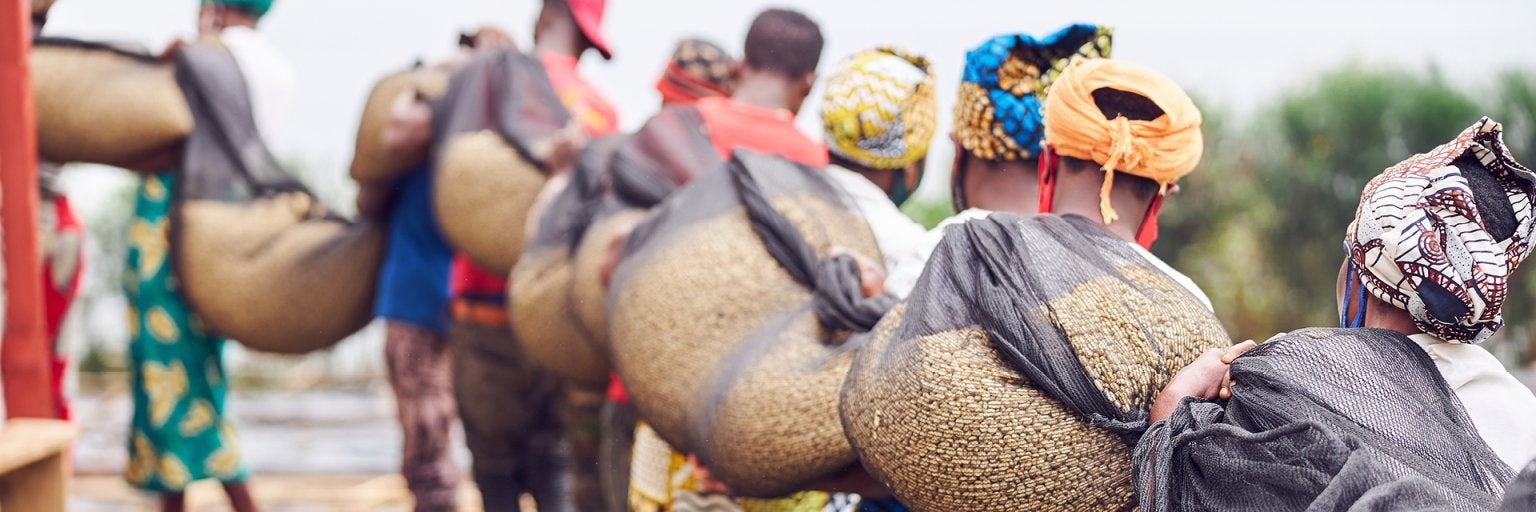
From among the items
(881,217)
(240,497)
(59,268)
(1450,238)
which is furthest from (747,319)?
(240,497)

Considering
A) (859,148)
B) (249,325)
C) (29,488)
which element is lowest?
(249,325)

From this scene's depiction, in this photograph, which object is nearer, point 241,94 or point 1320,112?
point 241,94

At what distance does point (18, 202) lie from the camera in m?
2.88

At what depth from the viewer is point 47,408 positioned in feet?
9.98

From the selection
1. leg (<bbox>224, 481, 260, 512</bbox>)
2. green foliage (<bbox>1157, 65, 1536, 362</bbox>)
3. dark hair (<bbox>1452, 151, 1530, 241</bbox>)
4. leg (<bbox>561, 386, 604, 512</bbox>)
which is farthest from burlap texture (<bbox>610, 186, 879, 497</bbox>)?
green foliage (<bbox>1157, 65, 1536, 362</bbox>)

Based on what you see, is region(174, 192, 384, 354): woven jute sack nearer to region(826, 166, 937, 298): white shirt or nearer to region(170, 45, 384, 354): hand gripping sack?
region(170, 45, 384, 354): hand gripping sack

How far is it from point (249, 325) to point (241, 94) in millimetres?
701

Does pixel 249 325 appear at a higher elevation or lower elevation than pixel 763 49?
lower

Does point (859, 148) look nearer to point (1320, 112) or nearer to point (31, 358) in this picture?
point (31, 358)

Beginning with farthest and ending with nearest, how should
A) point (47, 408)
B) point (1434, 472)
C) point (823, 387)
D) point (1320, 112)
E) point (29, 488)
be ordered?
point (1320, 112) < point (47, 408) < point (29, 488) < point (823, 387) < point (1434, 472)

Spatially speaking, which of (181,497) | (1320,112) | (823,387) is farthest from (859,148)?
(1320,112)

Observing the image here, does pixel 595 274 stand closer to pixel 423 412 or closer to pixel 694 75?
pixel 694 75

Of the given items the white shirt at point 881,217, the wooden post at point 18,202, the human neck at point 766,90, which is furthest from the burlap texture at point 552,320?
the wooden post at point 18,202

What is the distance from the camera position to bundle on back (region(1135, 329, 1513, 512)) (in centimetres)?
153
